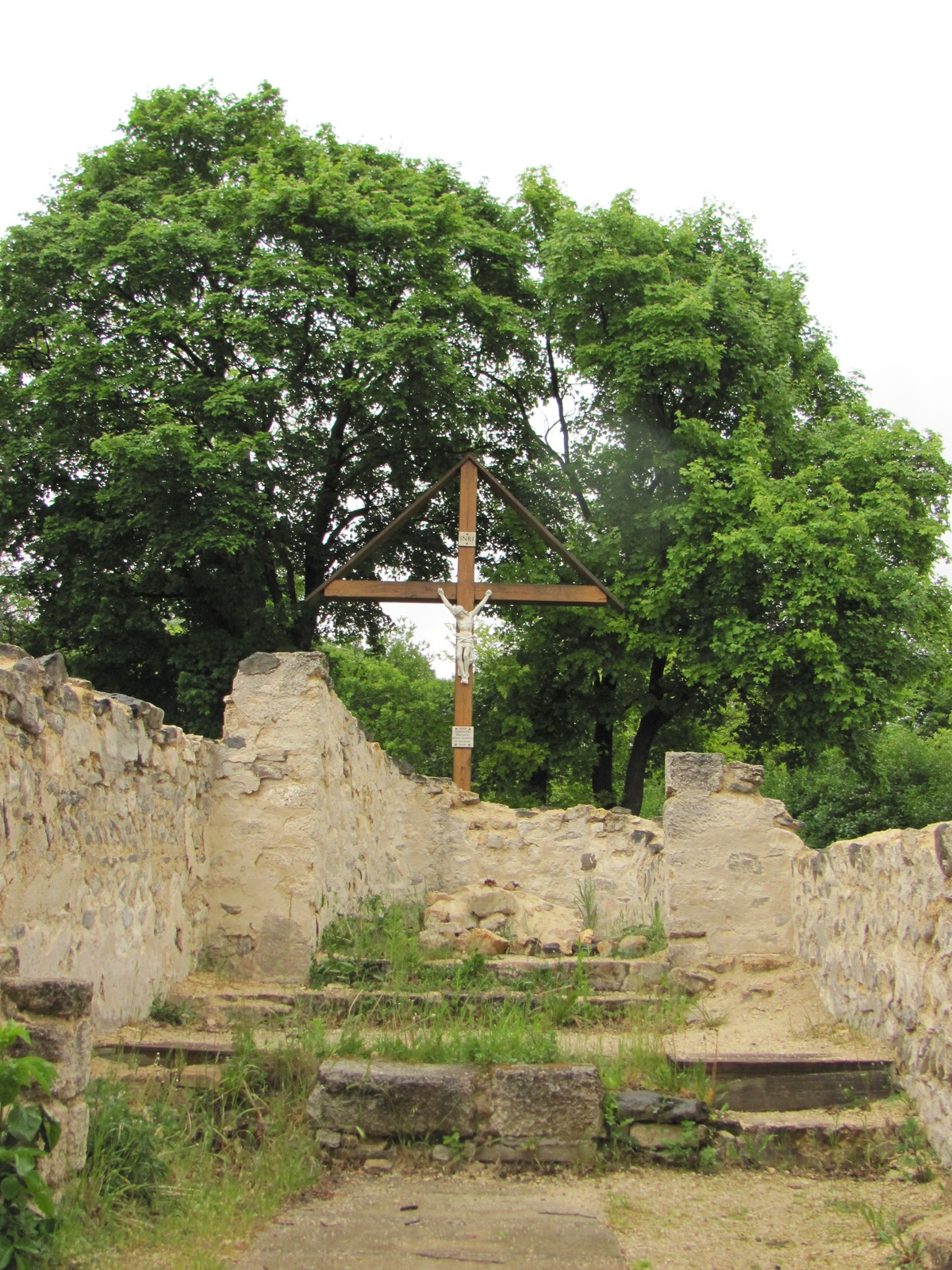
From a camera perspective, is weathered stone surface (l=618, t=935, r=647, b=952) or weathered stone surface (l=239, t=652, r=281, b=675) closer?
weathered stone surface (l=239, t=652, r=281, b=675)

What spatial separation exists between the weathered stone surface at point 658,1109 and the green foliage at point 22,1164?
2193mm

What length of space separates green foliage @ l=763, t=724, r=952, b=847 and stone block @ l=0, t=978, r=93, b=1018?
15024mm

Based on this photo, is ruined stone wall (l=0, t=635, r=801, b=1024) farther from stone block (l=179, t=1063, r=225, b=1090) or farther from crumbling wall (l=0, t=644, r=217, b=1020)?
stone block (l=179, t=1063, r=225, b=1090)

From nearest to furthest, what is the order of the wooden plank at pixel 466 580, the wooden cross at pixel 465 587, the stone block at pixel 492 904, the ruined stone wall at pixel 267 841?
the ruined stone wall at pixel 267 841 < the stone block at pixel 492 904 < the wooden plank at pixel 466 580 < the wooden cross at pixel 465 587

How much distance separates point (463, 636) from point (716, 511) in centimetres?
Result: 434

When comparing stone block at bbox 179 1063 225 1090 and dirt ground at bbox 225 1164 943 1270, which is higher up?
stone block at bbox 179 1063 225 1090

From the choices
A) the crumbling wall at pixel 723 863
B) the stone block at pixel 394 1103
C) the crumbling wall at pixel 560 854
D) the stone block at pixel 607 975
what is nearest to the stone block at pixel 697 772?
the crumbling wall at pixel 723 863

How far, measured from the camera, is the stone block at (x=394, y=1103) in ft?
14.0

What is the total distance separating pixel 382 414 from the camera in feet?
51.1

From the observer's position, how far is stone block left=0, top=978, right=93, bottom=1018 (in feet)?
11.2

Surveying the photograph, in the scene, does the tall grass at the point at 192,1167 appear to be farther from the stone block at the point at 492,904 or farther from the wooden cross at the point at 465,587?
the wooden cross at the point at 465,587

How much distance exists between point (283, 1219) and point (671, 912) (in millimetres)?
3906

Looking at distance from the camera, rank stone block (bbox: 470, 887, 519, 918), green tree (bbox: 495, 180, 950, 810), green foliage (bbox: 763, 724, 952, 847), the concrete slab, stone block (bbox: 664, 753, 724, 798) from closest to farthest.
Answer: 1. the concrete slab
2. stone block (bbox: 664, 753, 724, 798)
3. stone block (bbox: 470, 887, 519, 918)
4. green tree (bbox: 495, 180, 950, 810)
5. green foliage (bbox: 763, 724, 952, 847)

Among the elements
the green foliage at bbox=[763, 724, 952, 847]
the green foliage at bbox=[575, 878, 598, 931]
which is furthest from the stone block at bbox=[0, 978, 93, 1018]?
the green foliage at bbox=[763, 724, 952, 847]
